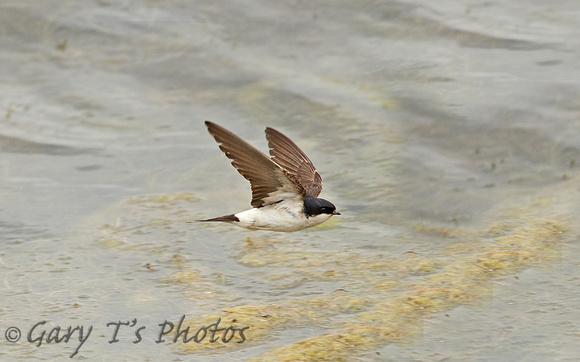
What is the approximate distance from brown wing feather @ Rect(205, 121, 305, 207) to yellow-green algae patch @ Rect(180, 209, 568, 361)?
2.03 feet

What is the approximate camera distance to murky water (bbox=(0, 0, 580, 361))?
4.76 metres

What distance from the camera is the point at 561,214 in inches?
236

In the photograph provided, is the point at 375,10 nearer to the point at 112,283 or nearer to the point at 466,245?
the point at 466,245

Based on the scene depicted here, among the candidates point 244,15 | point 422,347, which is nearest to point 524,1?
point 244,15

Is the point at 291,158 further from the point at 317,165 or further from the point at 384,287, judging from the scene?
the point at 317,165

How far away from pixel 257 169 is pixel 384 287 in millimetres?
1135

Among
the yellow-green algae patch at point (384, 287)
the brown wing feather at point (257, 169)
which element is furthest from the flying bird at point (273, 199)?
the yellow-green algae patch at point (384, 287)

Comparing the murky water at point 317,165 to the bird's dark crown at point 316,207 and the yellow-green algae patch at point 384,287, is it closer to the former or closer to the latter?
the yellow-green algae patch at point 384,287

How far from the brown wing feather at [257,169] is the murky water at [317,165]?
2.11ft

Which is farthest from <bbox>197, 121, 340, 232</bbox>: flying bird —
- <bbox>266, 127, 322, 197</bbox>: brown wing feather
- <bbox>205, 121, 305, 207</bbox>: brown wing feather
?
<bbox>266, 127, 322, 197</bbox>: brown wing feather

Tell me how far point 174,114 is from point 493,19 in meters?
3.01

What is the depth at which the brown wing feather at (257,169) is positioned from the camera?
168 inches

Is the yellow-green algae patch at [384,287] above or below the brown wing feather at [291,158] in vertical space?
below

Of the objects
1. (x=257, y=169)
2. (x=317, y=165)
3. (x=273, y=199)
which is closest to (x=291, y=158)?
(x=273, y=199)
